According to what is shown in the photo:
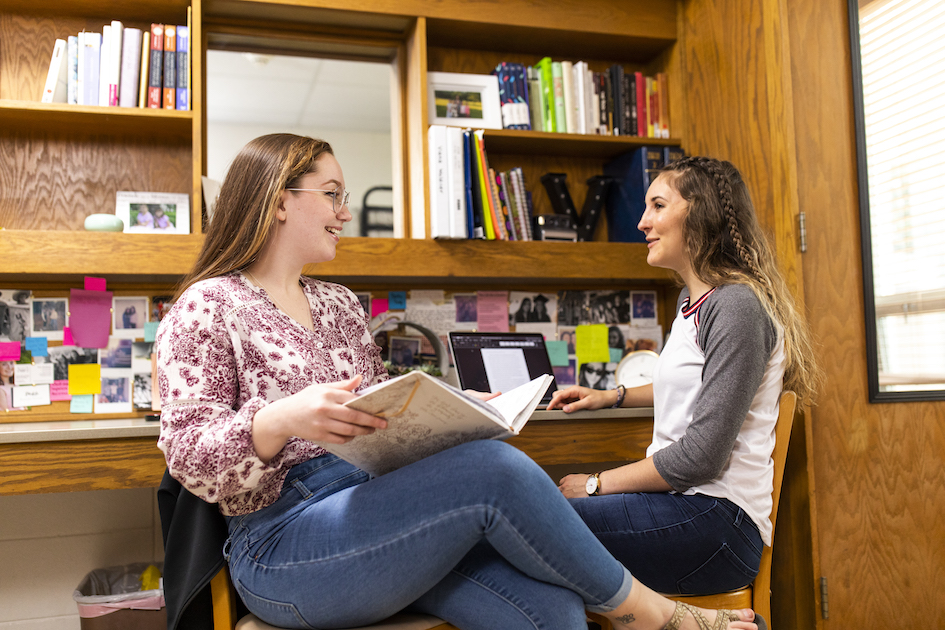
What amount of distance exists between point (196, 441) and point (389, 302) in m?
1.26

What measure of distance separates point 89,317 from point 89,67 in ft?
2.29

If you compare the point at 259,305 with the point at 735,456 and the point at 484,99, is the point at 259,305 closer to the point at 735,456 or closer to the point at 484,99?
the point at 735,456

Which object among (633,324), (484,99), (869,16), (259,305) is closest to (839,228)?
(869,16)

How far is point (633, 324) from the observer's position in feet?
7.82

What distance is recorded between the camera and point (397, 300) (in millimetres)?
2195

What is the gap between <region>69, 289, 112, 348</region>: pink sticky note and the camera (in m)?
1.95

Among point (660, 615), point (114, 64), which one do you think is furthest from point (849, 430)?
point (114, 64)

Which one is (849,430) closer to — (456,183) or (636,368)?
(636,368)

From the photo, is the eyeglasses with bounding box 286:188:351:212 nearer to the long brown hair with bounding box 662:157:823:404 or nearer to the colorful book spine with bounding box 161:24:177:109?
the long brown hair with bounding box 662:157:823:404

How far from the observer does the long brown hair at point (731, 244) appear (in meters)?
1.32

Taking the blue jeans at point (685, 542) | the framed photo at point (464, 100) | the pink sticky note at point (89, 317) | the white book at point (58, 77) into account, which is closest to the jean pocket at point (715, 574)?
the blue jeans at point (685, 542)

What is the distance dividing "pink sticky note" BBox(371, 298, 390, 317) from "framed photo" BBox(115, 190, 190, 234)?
0.59 metres

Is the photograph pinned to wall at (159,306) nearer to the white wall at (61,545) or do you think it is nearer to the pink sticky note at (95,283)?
the pink sticky note at (95,283)

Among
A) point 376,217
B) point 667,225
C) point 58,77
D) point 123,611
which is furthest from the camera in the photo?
point 376,217
